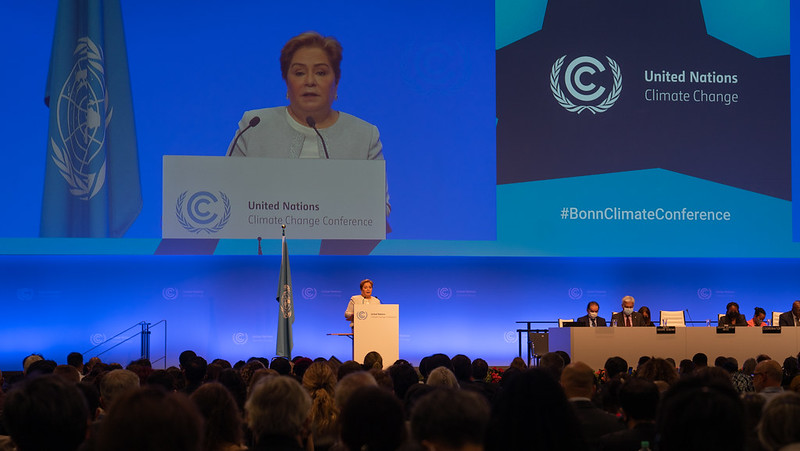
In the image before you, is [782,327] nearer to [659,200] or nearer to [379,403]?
[659,200]

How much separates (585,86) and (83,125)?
6.83 metres

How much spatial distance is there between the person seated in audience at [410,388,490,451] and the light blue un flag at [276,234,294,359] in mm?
6830

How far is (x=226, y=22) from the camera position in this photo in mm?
10914

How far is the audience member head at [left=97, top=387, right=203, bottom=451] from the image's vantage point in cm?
182

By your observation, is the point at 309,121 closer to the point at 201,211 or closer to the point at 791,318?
the point at 201,211

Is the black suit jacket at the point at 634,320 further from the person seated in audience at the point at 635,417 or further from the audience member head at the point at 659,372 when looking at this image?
the person seated in audience at the point at 635,417

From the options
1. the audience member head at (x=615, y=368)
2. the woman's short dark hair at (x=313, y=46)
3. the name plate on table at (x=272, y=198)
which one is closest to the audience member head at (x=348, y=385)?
the audience member head at (x=615, y=368)

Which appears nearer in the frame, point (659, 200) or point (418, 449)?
point (418, 449)

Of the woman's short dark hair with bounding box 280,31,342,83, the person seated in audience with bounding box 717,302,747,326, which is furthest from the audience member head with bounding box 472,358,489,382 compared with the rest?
the woman's short dark hair with bounding box 280,31,342,83

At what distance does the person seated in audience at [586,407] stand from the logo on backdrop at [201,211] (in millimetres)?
7293

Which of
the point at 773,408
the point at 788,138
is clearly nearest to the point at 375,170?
the point at 788,138

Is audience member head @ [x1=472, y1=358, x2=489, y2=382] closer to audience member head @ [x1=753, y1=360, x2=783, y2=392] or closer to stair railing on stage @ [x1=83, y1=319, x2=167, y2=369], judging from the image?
audience member head @ [x1=753, y1=360, x2=783, y2=392]

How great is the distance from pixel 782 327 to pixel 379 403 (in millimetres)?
8350

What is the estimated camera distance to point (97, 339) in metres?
10.9
